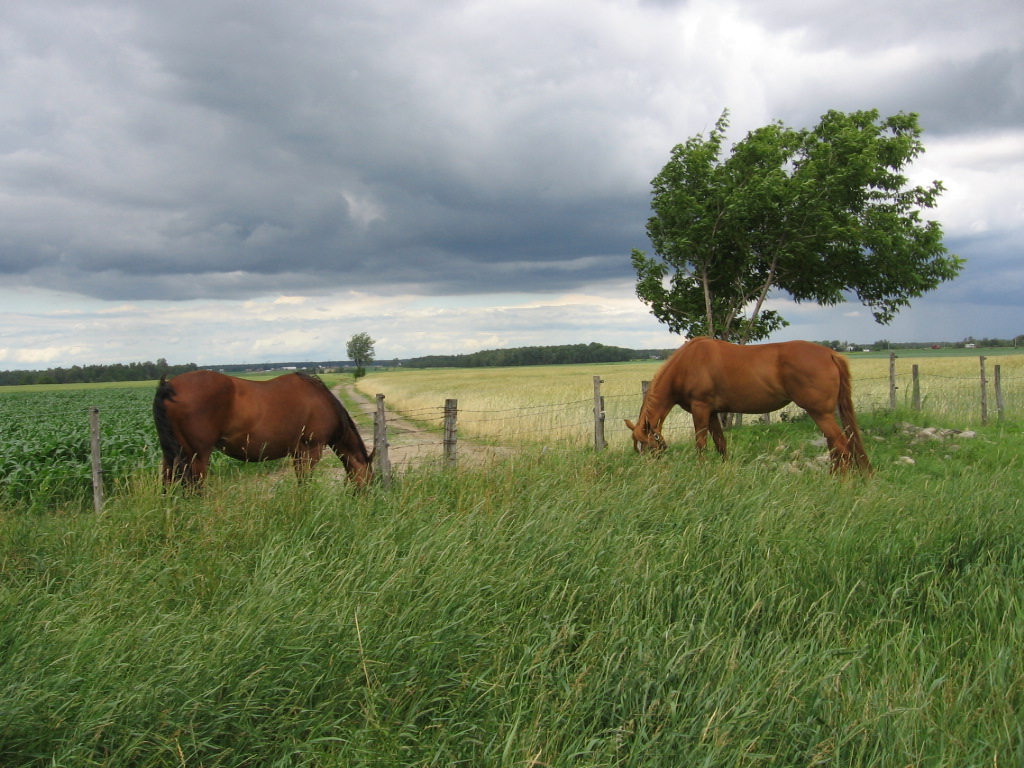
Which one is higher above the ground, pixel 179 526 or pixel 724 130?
pixel 724 130

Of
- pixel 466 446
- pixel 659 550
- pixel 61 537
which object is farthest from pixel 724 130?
pixel 61 537

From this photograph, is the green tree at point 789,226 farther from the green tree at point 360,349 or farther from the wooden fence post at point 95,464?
the green tree at point 360,349

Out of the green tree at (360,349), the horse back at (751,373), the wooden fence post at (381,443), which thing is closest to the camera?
the wooden fence post at (381,443)

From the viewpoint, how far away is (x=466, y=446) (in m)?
13.3

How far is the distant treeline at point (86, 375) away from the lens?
83.7 metres

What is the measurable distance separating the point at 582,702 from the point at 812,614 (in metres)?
1.83

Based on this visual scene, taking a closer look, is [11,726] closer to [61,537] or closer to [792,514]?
[61,537]

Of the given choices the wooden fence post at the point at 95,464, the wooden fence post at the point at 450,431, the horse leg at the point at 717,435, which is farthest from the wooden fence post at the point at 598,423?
the wooden fence post at the point at 95,464

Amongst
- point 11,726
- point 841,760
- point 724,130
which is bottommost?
point 841,760

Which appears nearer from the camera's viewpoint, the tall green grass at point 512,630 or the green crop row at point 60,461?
the tall green grass at point 512,630

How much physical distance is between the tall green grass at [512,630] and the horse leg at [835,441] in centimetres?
292

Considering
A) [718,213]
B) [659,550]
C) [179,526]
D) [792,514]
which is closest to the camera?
[659,550]

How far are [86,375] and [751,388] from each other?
102 metres

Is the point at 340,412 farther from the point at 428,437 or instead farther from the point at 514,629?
the point at 428,437
